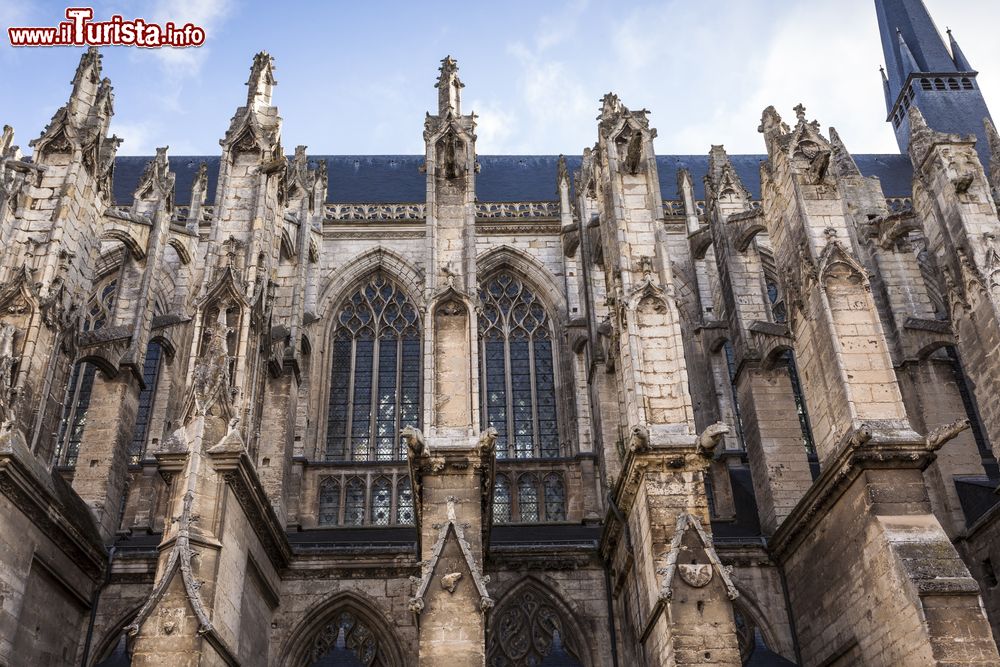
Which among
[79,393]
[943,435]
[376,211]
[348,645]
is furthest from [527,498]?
[79,393]

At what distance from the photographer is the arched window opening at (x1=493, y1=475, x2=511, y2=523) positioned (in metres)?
14.9

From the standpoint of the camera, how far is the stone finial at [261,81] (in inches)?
542

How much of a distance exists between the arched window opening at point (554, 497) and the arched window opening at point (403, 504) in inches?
88.0

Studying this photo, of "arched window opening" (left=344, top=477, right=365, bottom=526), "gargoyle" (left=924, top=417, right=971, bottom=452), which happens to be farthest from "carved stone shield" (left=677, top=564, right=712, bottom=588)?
"arched window opening" (left=344, top=477, right=365, bottom=526)

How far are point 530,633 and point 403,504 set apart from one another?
361cm

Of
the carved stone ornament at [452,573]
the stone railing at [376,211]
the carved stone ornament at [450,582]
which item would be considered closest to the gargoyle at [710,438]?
the carved stone ornament at [452,573]

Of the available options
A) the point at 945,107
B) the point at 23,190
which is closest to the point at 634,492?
the point at 23,190

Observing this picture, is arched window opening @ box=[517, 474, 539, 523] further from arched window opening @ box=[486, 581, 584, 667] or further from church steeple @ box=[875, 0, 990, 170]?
church steeple @ box=[875, 0, 990, 170]

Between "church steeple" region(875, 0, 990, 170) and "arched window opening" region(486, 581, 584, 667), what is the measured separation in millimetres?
22191

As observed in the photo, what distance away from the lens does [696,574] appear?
862cm

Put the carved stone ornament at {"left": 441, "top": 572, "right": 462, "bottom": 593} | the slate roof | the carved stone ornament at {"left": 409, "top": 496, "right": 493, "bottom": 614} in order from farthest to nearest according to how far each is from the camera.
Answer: the slate roof, the carved stone ornament at {"left": 441, "top": 572, "right": 462, "bottom": 593}, the carved stone ornament at {"left": 409, "top": 496, "right": 493, "bottom": 614}

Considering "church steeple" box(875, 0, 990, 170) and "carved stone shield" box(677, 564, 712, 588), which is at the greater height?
"church steeple" box(875, 0, 990, 170)

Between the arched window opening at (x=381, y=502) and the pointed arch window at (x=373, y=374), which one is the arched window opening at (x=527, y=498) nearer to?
the arched window opening at (x=381, y=502)

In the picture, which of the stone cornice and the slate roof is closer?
the stone cornice
